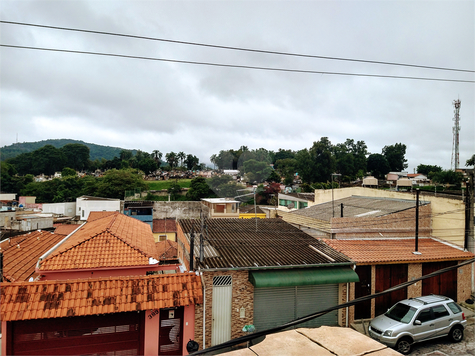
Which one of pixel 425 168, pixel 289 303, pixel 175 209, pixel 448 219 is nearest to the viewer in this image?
pixel 289 303

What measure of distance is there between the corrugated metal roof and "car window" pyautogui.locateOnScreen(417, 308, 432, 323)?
7.40 ft

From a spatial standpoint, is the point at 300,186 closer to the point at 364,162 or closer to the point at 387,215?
the point at 364,162

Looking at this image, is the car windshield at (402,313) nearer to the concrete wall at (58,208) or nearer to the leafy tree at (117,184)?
the concrete wall at (58,208)

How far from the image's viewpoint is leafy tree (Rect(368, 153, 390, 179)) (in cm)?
5547

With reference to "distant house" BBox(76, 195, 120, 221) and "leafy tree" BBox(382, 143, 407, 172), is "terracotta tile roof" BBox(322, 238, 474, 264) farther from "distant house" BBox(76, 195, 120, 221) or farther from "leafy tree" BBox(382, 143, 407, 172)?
"leafy tree" BBox(382, 143, 407, 172)

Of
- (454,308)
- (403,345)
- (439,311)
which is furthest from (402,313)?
(454,308)

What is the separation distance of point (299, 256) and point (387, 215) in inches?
213

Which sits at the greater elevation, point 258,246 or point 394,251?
point 258,246

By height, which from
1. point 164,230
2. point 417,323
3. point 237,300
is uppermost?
point 237,300

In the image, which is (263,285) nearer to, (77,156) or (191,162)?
(191,162)

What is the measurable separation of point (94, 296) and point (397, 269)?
984 centimetres

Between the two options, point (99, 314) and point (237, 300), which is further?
point (237, 300)

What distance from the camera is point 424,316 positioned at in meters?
8.05

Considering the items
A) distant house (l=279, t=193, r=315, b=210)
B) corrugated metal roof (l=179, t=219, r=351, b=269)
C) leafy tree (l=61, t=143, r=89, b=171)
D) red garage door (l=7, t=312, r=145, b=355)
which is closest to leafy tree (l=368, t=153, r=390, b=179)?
distant house (l=279, t=193, r=315, b=210)
